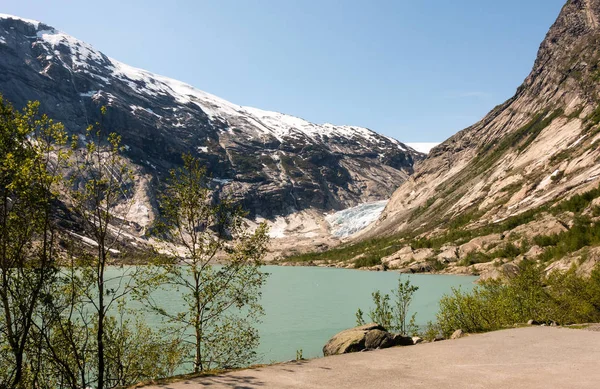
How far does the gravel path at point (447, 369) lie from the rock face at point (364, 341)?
4.30ft

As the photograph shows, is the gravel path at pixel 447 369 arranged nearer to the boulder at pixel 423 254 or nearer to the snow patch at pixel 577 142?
the boulder at pixel 423 254

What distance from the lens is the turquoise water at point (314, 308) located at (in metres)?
40.5

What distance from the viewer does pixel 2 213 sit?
1315 cm

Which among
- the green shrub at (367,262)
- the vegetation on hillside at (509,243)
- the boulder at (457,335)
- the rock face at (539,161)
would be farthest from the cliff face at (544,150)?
the boulder at (457,335)

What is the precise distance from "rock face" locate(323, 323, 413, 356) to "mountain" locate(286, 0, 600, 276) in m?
41.0

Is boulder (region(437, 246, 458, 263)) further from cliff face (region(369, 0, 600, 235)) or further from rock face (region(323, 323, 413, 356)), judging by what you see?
rock face (region(323, 323, 413, 356))

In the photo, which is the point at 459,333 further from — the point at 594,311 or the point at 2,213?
the point at 2,213

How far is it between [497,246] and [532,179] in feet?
130

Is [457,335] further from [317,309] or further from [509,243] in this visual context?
[509,243]

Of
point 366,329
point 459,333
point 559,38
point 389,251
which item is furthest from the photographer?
point 559,38

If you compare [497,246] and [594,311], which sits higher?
[497,246]

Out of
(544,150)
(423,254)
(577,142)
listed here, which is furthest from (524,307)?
(544,150)

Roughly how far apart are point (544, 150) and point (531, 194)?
2985cm

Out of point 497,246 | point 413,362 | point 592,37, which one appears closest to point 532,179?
point 497,246
